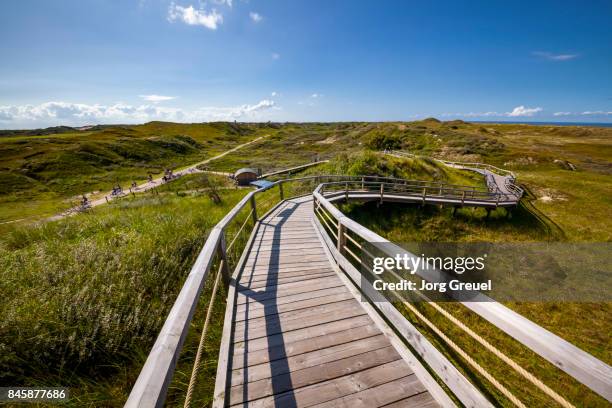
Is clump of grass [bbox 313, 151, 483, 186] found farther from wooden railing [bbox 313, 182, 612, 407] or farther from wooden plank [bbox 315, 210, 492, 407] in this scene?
wooden railing [bbox 313, 182, 612, 407]

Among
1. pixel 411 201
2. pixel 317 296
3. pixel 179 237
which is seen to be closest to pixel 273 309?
pixel 317 296

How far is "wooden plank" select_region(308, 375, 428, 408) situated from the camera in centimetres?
218

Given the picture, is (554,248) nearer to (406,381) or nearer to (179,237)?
(406,381)

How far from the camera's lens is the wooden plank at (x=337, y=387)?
2191mm

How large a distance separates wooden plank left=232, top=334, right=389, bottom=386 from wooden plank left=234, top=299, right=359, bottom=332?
57 cm

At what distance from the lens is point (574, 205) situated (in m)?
17.4

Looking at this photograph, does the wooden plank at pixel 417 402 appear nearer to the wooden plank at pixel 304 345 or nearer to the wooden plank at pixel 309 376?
the wooden plank at pixel 309 376

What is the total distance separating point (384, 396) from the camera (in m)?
2.22

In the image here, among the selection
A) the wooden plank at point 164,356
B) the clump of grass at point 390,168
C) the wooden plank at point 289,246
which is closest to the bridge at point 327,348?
the wooden plank at point 164,356

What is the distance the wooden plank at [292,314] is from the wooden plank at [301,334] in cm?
21

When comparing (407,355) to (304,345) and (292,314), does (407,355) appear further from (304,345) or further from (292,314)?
(292,314)

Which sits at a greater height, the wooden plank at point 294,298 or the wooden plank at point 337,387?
the wooden plank at point 294,298

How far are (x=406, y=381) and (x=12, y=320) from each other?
181 inches

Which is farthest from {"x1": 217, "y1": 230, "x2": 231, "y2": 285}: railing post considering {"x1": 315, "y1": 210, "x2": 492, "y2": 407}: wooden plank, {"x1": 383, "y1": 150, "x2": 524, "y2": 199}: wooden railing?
{"x1": 383, "y1": 150, "x2": 524, "y2": 199}: wooden railing
